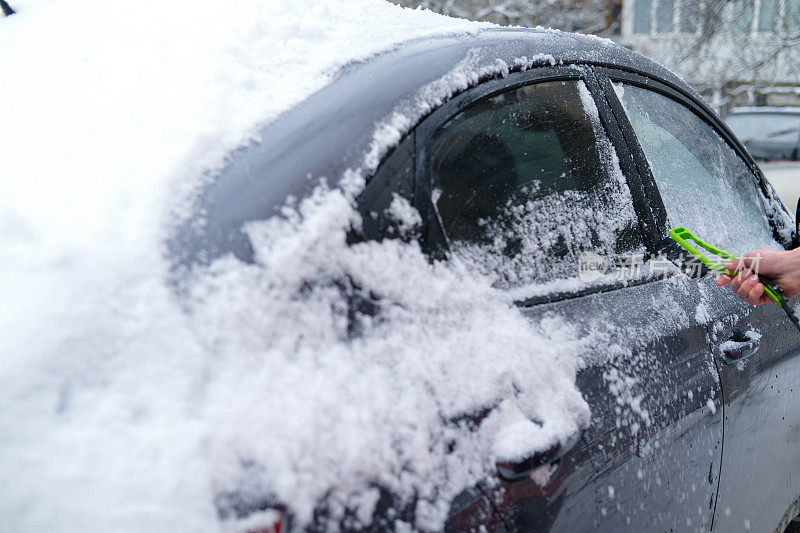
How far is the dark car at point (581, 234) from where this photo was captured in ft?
3.67

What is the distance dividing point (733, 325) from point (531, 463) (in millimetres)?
1057

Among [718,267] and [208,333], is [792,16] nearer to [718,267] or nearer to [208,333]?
[718,267]

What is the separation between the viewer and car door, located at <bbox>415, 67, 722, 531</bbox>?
123 centimetres

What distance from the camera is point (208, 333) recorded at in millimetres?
943

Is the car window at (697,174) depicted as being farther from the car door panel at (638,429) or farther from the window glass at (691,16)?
the window glass at (691,16)

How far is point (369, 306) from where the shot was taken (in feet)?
3.57

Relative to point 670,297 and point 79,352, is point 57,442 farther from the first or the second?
point 670,297


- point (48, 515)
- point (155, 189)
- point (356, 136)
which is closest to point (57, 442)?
point (48, 515)

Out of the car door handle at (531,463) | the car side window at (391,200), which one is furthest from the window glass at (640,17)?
the car door handle at (531,463)

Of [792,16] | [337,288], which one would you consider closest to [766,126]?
[792,16]

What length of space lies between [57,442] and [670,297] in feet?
4.95

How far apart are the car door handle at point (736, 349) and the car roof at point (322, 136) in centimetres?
99

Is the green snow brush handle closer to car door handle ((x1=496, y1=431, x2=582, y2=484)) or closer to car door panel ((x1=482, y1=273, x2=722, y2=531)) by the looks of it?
car door panel ((x1=482, y1=273, x2=722, y2=531))

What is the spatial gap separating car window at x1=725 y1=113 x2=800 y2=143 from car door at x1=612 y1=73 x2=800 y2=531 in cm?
637
